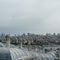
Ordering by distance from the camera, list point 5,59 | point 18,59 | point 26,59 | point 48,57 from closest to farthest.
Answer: point 5,59 < point 18,59 < point 26,59 < point 48,57

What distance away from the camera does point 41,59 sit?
57.2m

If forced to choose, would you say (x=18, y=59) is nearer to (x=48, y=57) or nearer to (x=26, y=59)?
(x=26, y=59)

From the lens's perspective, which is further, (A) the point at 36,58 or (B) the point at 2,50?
(A) the point at 36,58

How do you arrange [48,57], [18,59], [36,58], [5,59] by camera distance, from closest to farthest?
[5,59], [18,59], [36,58], [48,57]

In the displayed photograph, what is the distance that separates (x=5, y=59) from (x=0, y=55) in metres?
0.96

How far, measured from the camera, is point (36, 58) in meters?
54.8

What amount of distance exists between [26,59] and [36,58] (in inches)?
371

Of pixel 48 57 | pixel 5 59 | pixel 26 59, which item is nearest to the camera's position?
pixel 5 59

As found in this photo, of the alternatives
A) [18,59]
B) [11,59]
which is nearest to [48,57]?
[18,59]

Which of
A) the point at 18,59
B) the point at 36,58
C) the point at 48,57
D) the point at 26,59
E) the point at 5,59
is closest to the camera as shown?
the point at 5,59

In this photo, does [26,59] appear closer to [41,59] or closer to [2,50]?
[2,50]

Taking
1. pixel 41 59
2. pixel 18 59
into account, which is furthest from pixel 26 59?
pixel 41 59

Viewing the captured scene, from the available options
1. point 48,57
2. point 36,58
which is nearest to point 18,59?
point 36,58

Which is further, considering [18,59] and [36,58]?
[36,58]
